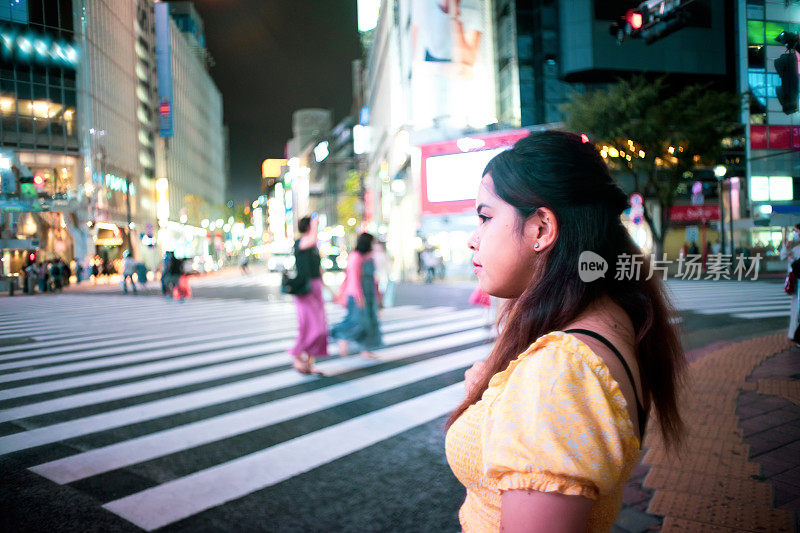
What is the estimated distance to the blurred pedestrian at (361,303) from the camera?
26.3 ft

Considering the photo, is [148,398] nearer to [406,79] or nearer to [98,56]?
[98,56]

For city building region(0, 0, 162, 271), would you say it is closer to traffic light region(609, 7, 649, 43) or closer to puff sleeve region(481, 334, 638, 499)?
puff sleeve region(481, 334, 638, 499)

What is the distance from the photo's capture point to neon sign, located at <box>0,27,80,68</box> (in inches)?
80.1

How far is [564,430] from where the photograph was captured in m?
0.90

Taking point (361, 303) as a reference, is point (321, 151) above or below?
above

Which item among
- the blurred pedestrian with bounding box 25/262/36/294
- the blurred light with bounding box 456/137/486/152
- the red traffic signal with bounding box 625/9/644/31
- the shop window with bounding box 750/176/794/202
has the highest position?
the red traffic signal with bounding box 625/9/644/31

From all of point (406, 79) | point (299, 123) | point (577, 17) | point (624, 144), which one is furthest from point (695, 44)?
point (299, 123)

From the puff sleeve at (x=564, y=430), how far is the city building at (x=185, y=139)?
50716 mm

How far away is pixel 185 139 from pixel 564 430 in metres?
88.7

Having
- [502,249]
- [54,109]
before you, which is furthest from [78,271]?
[502,249]

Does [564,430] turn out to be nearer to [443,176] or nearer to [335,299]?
[335,299]

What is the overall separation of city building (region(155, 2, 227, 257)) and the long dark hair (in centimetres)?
5052

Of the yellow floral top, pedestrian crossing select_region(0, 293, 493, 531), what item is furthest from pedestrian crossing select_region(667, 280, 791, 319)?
pedestrian crossing select_region(0, 293, 493, 531)

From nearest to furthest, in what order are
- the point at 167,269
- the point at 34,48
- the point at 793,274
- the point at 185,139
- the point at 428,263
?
the point at 34,48
the point at 793,274
the point at 167,269
the point at 428,263
the point at 185,139
